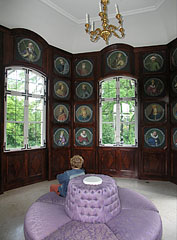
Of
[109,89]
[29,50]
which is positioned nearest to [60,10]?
[29,50]

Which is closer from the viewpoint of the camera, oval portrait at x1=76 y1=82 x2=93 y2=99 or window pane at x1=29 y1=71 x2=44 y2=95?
window pane at x1=29 y1=71 x2=44 y2=95

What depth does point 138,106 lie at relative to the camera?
6.70 metres

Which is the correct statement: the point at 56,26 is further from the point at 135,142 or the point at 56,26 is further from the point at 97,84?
the point at 135,142

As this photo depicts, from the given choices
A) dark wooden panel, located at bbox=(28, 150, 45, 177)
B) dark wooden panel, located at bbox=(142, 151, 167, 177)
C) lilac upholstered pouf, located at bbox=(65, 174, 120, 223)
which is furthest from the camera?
dark wooden panel, located at bbox=(142, 151, 167, 177)

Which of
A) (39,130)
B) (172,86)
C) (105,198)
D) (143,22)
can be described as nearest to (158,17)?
(143,22)

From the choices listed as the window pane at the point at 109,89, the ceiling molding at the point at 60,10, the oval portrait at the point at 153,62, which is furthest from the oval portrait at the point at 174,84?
the ceiling molding at the point at 60,10

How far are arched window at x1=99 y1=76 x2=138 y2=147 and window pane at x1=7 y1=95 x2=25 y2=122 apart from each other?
284cm

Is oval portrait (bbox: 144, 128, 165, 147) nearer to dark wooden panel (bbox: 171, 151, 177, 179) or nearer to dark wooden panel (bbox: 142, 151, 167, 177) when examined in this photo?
dark wooden panel (bbox: 142, 151, 167, 177)

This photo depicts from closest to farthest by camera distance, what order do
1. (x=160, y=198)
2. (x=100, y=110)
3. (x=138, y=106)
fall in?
(x=160, y=198)
(x=138, y=106)
(x=100, y=110)

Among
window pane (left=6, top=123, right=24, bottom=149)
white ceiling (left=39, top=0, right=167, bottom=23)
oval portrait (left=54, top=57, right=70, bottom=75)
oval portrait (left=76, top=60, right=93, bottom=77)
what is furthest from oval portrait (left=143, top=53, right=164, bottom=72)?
window pane (left=6, top=123, right=24, bottom=149)

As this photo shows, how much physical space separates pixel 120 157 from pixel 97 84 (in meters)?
2.82

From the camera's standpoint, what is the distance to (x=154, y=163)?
645cm

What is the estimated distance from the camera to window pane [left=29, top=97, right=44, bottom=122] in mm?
6125

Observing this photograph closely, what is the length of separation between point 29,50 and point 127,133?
14.1ft
